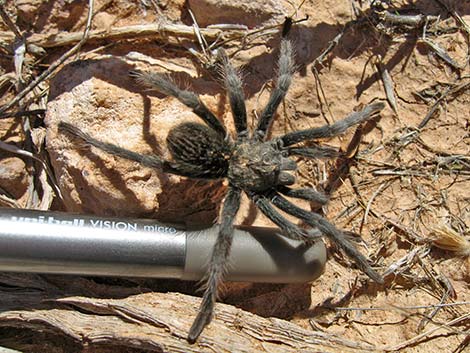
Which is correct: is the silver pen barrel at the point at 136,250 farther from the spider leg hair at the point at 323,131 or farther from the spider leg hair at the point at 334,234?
the spider leg hair at the point at 323,131

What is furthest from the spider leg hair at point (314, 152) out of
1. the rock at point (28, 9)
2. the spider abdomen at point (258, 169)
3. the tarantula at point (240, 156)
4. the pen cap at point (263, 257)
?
the rock at point (28, 9)

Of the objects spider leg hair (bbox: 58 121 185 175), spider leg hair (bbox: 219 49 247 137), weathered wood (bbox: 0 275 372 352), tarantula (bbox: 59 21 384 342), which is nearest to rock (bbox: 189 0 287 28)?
tarantula (bbox: 59 21 384 342)

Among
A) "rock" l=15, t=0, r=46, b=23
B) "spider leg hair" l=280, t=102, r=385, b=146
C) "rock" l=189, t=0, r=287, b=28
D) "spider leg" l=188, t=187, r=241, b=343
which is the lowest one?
"spider leg" l=188, t=187, r=241, b=343

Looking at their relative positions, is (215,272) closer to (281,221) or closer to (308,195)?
(281,221)

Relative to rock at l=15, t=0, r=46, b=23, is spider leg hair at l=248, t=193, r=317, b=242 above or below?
below

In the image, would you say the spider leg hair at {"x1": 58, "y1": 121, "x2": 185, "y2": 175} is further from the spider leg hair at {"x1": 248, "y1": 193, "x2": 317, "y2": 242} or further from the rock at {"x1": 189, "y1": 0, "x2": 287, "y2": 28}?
the rock at {"x1": 189, "y1": 0, "x2": 287, "y2": 28}
